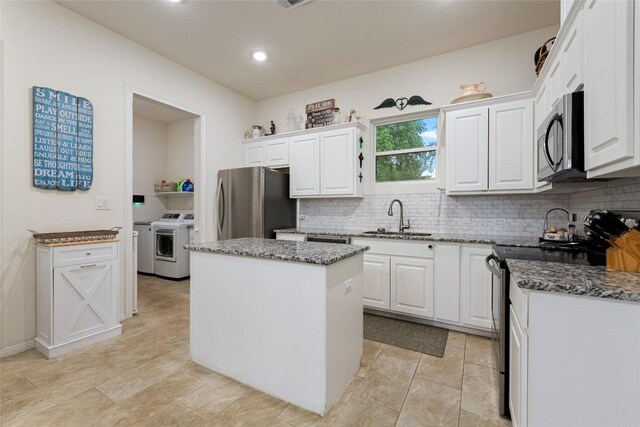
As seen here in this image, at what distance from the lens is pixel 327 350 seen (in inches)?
61.6

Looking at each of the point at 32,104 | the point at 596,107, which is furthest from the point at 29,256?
the point at 596,107

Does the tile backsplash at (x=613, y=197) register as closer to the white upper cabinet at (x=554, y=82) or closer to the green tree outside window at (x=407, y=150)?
the white upper cabinet at (x=554, y=82)

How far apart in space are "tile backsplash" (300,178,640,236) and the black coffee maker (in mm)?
312

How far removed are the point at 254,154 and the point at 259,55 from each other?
1.43m

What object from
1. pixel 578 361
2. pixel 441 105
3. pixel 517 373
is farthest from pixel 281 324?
pixel 441 105

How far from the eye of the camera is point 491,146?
2.67 meters

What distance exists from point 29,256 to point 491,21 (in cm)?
463

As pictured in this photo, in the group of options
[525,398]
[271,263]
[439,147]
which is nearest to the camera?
[525,398]

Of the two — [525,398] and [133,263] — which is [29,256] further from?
[525,398]

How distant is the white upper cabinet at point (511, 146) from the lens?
2.51 metres

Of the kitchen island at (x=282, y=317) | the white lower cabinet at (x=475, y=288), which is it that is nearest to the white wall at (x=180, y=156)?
the kitchen island at (x=282, y=317)

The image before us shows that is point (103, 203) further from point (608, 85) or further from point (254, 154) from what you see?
point (608, 85)

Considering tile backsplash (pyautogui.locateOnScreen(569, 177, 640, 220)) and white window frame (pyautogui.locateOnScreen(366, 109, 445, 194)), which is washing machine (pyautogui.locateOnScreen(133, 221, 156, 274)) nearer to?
white window frame (pyautogui.locateOnScreen(366, 109, 445, 194))

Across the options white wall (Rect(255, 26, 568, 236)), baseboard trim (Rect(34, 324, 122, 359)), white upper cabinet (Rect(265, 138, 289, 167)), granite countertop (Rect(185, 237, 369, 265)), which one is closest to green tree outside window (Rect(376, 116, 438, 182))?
white wall (Rect(255, 26, 568, 236))
